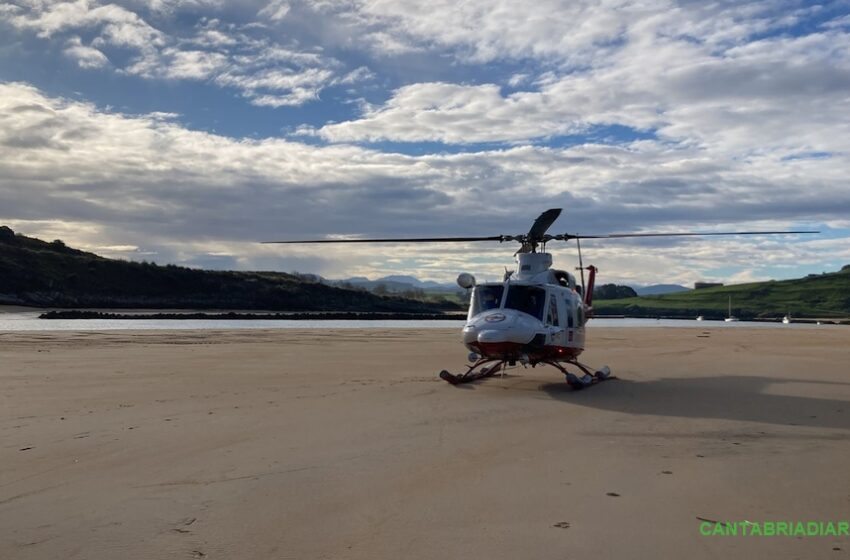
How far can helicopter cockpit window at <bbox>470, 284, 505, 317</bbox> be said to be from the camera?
49.6ft

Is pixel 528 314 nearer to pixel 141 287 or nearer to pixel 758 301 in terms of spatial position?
pixel 141 287

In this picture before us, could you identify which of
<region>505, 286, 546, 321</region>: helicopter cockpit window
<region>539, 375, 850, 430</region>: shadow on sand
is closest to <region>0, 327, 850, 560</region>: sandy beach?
<region>539, 375, 850, 430</region>: shadow on sand

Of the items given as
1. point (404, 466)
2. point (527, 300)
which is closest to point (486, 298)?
point (527, 300)

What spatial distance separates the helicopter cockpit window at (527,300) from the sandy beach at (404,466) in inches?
61.7

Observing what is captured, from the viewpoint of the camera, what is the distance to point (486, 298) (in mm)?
15297

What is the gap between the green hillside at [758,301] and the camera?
93.6 m

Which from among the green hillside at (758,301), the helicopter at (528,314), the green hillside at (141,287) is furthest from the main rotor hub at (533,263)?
the green hillside at (758,301)

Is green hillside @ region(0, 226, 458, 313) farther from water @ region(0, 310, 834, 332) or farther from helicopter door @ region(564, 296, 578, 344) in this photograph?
helicopter door @ region(564, 296, 578, 344)

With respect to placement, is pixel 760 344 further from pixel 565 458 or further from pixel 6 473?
pixel 6 473

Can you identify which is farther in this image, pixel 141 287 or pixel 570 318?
pixel 141 287

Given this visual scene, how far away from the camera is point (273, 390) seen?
13.4 metres

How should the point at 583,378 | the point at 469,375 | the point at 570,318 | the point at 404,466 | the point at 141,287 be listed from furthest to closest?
the point at 141,287 → the point at 570,318 → the point at 469,375 → the point at 583,378 → the point at 404,466

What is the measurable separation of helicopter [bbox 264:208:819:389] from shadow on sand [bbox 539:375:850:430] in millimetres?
820

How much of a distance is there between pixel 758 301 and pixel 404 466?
366 ft
